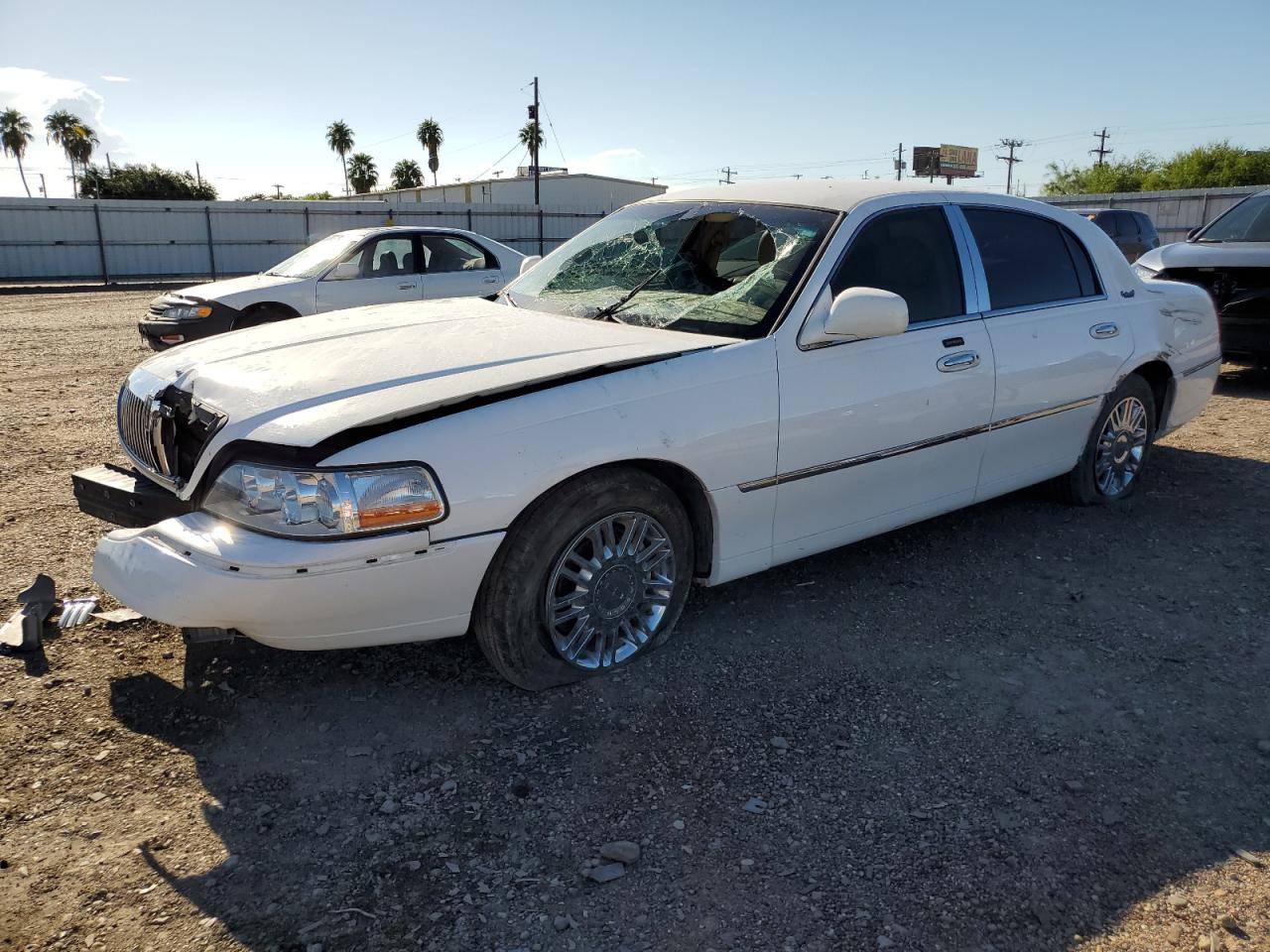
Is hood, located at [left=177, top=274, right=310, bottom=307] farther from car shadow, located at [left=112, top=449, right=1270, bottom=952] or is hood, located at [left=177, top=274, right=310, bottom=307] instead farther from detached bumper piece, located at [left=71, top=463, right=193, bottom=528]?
car shadow, located at [left=112, top=449, right=1270, bottom=952]

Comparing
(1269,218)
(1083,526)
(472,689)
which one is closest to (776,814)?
(472,689)

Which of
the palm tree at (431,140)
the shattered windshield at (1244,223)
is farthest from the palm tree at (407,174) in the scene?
the shattered windshield at (1244,223)

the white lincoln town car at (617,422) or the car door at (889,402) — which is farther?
the car door at (889,402)

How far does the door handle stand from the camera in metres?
3.83

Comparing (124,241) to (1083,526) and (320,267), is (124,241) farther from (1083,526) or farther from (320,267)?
(1083,526)

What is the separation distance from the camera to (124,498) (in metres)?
3.05

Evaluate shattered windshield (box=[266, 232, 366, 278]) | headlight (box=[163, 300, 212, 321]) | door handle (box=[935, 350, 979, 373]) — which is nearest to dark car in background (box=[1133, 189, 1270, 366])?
door handle (box=[935, 350, 979, 373])

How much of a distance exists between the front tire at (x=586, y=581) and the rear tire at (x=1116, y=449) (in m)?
2.68

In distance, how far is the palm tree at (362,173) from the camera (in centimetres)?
7275

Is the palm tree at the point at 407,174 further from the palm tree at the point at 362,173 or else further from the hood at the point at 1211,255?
the hood at the point at 1211,255

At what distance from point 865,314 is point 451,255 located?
8.01m

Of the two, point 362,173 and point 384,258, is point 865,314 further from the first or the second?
point 362,173

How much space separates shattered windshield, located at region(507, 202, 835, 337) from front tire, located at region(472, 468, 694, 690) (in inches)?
31.0

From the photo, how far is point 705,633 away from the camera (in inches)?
142
